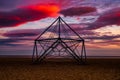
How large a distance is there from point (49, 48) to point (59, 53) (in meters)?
1.76

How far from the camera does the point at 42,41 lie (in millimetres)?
39125

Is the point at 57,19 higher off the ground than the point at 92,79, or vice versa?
the point at 57,19

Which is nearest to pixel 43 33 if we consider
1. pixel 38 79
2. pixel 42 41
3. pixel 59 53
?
pixel 42 41

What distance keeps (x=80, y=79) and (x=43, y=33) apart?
18593 millimetres

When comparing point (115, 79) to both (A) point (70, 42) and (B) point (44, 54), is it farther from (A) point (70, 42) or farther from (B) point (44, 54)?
(B) point (44, 54)

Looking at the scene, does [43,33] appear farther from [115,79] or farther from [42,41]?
[115,79]

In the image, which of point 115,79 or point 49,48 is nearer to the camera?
point 115,79

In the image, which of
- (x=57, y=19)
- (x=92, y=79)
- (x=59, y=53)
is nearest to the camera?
(x=92, y=79)

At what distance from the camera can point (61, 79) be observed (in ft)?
68.0

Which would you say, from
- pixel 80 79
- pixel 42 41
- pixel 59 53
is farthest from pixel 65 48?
pixel 80 79

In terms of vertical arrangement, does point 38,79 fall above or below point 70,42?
below

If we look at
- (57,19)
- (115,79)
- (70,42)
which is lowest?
(115,79)

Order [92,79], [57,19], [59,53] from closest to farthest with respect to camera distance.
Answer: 1. [92,79]
2. [57,19]
3. [59,53]

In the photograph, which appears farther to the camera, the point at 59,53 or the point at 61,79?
the point at 59,53
